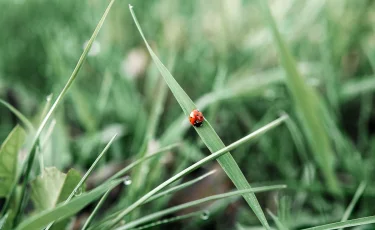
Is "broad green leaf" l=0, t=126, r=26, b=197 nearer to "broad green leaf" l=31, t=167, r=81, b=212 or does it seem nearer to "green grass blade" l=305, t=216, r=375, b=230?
"broad green leaf" l=31, t=167, r=81, b=212

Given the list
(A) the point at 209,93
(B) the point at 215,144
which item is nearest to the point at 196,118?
(B) the point at 215,144

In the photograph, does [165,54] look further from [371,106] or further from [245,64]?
[371,106]

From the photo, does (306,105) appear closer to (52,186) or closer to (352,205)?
(352,205)

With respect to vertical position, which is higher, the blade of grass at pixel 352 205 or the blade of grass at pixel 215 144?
the blade of grass at pixel 215 144

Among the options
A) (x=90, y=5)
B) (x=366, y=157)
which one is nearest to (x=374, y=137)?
(x=366, y=157)

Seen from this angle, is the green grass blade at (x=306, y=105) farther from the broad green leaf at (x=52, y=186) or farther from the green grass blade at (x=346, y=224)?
the broad green leaf at (x=52, y=186)

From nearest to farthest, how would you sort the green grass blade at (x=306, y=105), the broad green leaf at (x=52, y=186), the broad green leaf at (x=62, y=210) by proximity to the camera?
the broad green leaf at (x=62, y=210) < the broad green leaf at (x=52, y=186) < the green grass blade at (x=306, y=105)

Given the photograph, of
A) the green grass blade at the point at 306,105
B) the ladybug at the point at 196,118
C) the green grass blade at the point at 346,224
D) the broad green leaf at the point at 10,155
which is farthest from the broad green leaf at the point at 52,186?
the green grass blade at the point at 306,105
